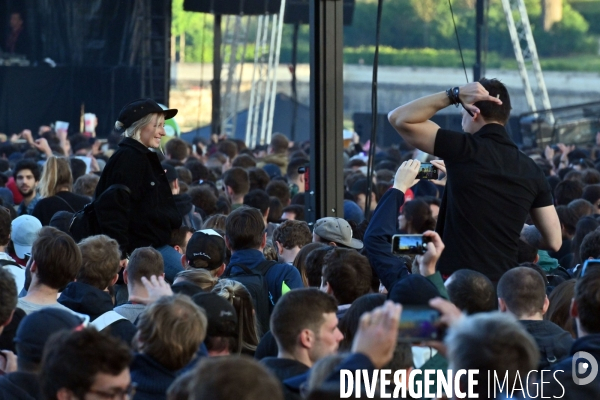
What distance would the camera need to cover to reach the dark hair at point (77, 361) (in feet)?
9.77

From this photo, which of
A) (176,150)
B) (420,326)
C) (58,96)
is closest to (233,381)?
(420,326)

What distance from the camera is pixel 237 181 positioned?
29.1 feet

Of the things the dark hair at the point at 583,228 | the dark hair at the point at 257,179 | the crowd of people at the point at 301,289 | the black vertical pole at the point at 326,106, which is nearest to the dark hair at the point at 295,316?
the crowd of people at the point at 301,289

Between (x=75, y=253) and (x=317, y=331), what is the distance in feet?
4.64

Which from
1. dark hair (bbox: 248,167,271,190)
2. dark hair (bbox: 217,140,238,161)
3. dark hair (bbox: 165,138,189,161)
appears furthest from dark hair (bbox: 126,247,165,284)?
dark hair (bbox: 217,140,238,161)

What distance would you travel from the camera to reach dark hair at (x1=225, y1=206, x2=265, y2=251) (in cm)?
575

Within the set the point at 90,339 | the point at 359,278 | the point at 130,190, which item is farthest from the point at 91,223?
the point at 90,339

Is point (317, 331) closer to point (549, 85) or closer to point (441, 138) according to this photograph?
point (441, 138)

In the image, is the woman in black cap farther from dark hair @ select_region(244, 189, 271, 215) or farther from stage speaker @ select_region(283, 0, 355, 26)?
stage speaker @ select_region(283, 0, 355, 26)

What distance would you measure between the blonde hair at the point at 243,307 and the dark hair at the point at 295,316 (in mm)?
913

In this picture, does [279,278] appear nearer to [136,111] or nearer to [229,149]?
[136,111]

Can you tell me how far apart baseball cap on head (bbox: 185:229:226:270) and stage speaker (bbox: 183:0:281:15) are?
14.1 metres

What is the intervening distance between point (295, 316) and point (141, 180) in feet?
8.01

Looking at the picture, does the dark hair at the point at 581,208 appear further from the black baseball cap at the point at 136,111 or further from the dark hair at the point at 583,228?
the black baseball cap at the point at 136,111
